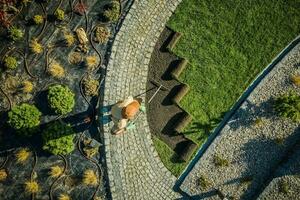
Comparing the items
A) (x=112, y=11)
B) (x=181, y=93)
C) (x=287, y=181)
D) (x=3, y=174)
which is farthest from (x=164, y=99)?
(x=3, y=174)

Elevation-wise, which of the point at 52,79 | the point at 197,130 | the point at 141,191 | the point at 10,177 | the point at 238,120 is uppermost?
the point at 238,120

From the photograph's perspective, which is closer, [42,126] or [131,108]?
[131,108]

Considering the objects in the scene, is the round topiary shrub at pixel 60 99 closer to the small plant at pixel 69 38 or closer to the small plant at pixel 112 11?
the small plant at pixel 69 38

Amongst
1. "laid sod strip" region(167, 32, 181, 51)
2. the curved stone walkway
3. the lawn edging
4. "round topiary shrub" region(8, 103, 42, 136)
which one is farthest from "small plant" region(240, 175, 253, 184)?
"round topiary shrub" region(8, 103, 42, 136)

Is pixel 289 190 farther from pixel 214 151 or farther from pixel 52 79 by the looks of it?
pixel 52 79

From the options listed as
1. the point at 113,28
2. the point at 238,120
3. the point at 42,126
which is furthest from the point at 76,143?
the point at 238,120
